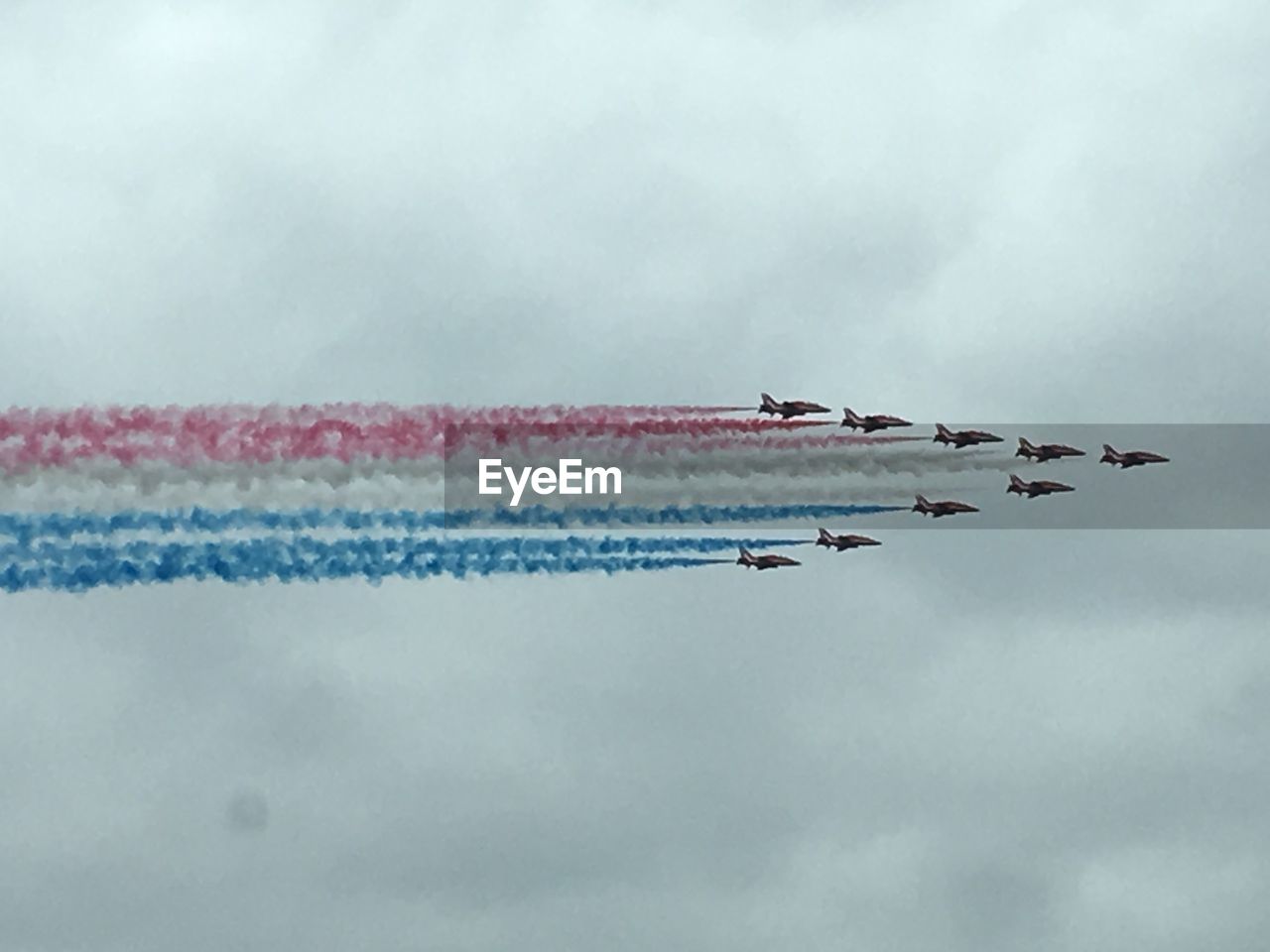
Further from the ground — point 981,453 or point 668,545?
point 981,453

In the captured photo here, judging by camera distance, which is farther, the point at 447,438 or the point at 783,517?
the point at 783,517

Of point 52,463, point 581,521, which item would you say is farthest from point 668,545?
point 52,463

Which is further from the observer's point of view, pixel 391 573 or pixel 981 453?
pixel 981 453

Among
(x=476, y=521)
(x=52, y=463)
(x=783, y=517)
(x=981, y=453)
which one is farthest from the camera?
(x=981, y=453)

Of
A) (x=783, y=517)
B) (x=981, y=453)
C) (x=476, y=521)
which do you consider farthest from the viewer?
(x=981, y=453)

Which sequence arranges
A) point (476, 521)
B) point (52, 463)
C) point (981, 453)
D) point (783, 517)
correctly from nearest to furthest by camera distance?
point (52, 463) < point (476, 521) < point (783, 517) < point (981, 453)

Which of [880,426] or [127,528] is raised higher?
[880,426]

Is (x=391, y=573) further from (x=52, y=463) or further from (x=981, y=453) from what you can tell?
(x=981, y=453)

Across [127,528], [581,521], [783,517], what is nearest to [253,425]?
[127,528]

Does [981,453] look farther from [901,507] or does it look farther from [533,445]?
[533,445]
